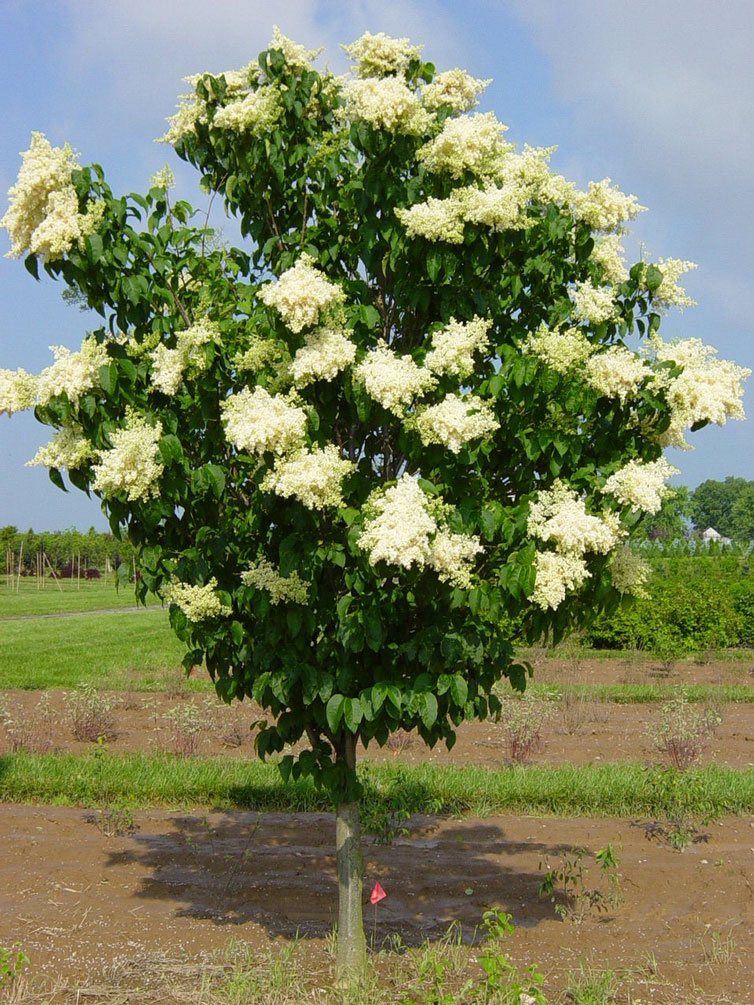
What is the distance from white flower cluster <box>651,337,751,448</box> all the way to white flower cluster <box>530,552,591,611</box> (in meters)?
0.70

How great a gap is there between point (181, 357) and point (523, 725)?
661 cm

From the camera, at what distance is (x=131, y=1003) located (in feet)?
15.4

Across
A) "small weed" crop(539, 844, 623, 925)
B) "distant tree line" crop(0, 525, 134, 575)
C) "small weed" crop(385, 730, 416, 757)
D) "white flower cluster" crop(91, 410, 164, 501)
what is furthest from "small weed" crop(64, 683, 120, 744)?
"distant tree line" crop(0, 525, 134, 575)

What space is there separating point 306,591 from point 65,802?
5.00 meters

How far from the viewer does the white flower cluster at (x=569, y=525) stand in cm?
341

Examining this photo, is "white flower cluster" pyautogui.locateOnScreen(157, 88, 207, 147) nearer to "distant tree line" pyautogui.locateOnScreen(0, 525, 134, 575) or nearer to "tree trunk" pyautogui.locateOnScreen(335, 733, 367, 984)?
"tree trunk" pyautogui.locateOnScreen(335, 733, 367, 984)

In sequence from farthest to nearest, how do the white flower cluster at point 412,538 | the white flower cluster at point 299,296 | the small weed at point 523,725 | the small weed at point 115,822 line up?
the small weed at point 523,725 → the small weed at point 115,822 → the white flower cluster at point 299,296 → the white flower cluster at point 412,538

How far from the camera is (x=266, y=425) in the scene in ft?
11.1

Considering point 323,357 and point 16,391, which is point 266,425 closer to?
point 323,357

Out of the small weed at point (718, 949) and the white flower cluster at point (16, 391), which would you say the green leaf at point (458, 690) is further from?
the small weed at point (718, 949)

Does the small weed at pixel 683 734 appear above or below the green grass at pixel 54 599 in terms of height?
below

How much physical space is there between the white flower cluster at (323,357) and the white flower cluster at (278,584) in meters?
0.76

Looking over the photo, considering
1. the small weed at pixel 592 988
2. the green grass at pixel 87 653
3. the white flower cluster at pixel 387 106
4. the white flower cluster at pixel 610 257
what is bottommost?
the small weed at pixel 592 988

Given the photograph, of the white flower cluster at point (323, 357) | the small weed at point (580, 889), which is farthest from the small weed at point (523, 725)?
the white flower cluster at point (323, 357)
